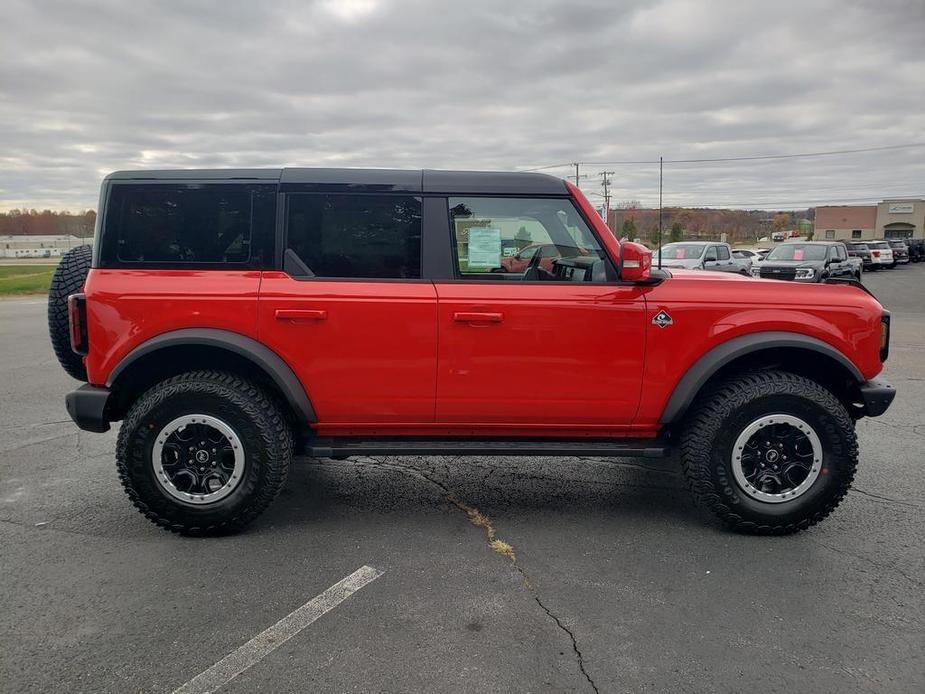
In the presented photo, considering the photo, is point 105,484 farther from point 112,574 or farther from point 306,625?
point 306,625

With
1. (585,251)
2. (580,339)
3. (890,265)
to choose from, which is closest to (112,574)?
→ (580,339)

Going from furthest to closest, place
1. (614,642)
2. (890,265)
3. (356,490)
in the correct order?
1. (890,265)
2. (356,490)
3. (614,642)

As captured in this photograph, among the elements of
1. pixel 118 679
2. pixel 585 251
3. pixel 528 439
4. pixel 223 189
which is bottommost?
pixel 118 679

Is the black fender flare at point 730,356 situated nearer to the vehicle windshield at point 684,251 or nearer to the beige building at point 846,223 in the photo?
the vehicle windshield at point 684,251

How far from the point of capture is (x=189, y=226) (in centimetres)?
375

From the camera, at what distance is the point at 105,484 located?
4566 mm

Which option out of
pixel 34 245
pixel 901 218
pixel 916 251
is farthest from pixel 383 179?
pixel 34 245

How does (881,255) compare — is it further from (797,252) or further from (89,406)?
(89,406)

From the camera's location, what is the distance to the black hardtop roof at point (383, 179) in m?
3.76

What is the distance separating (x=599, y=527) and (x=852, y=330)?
1835 millimetres

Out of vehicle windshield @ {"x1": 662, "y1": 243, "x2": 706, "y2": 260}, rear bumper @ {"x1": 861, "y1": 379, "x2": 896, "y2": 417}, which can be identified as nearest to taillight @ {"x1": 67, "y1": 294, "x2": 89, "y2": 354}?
rear bumper @ {"x1": 861, "y1": 379, "x2": 896, "y2": 417}

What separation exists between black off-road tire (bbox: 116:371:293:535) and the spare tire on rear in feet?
2.49

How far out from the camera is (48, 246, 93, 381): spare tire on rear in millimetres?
4074

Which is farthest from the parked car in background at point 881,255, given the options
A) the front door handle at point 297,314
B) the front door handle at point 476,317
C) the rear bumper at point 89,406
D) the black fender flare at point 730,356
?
the rear bumper at point 89,406
